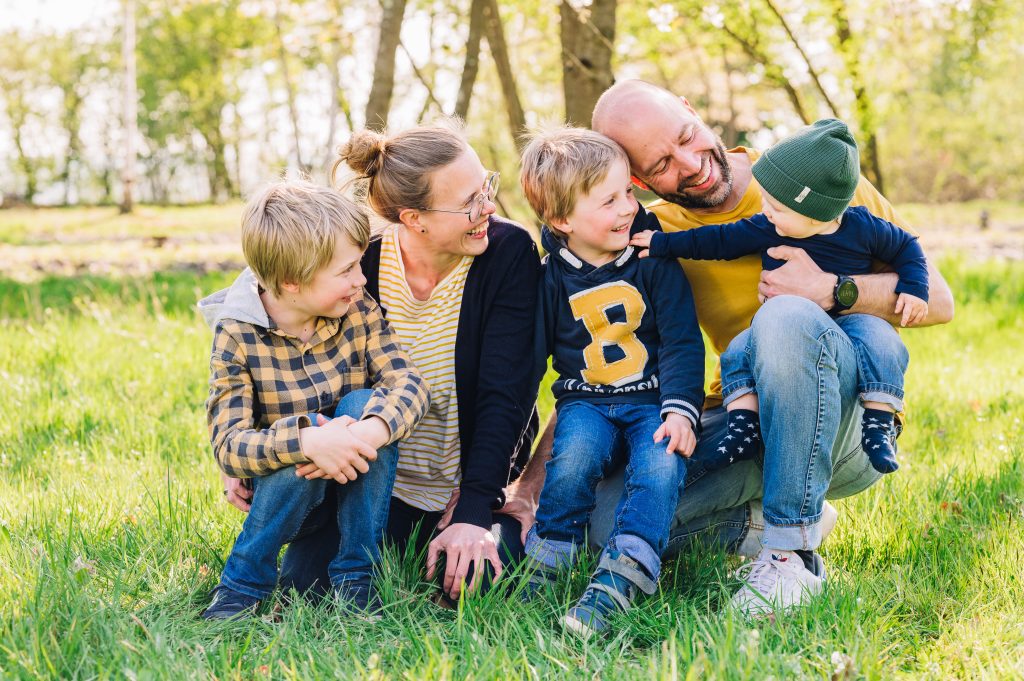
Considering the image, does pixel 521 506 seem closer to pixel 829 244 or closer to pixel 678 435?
pixel 678 435

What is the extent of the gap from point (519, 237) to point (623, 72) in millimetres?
10403

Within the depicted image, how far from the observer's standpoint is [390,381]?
2.54 metres

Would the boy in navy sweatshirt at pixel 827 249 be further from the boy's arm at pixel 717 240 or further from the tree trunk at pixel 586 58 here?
the tree trunk at pixel 586 58

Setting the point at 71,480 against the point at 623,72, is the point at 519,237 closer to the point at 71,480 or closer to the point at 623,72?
the point at 71,480

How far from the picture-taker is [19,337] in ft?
16.9

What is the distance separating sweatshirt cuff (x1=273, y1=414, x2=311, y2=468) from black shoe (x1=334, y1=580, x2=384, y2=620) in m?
0.37

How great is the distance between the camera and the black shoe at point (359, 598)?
2297 mm

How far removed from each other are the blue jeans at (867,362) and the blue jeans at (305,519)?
970 millimetres

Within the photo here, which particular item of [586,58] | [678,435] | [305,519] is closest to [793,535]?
[678,435]

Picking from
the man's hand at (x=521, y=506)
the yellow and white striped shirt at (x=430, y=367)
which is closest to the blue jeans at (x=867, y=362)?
the man's hand at (x=521, y=506)

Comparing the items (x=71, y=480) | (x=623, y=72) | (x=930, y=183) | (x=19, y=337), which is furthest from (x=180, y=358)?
(x=930, y=183)

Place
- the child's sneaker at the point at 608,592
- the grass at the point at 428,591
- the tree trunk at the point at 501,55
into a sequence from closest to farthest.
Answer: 1. the grass at the point at 428,591
2. the child's sneaker at the point at 608,592
3. the tree trunk at the point at 501,55

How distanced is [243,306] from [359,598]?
2.76 feet

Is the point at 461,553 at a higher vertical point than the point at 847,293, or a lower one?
lower
